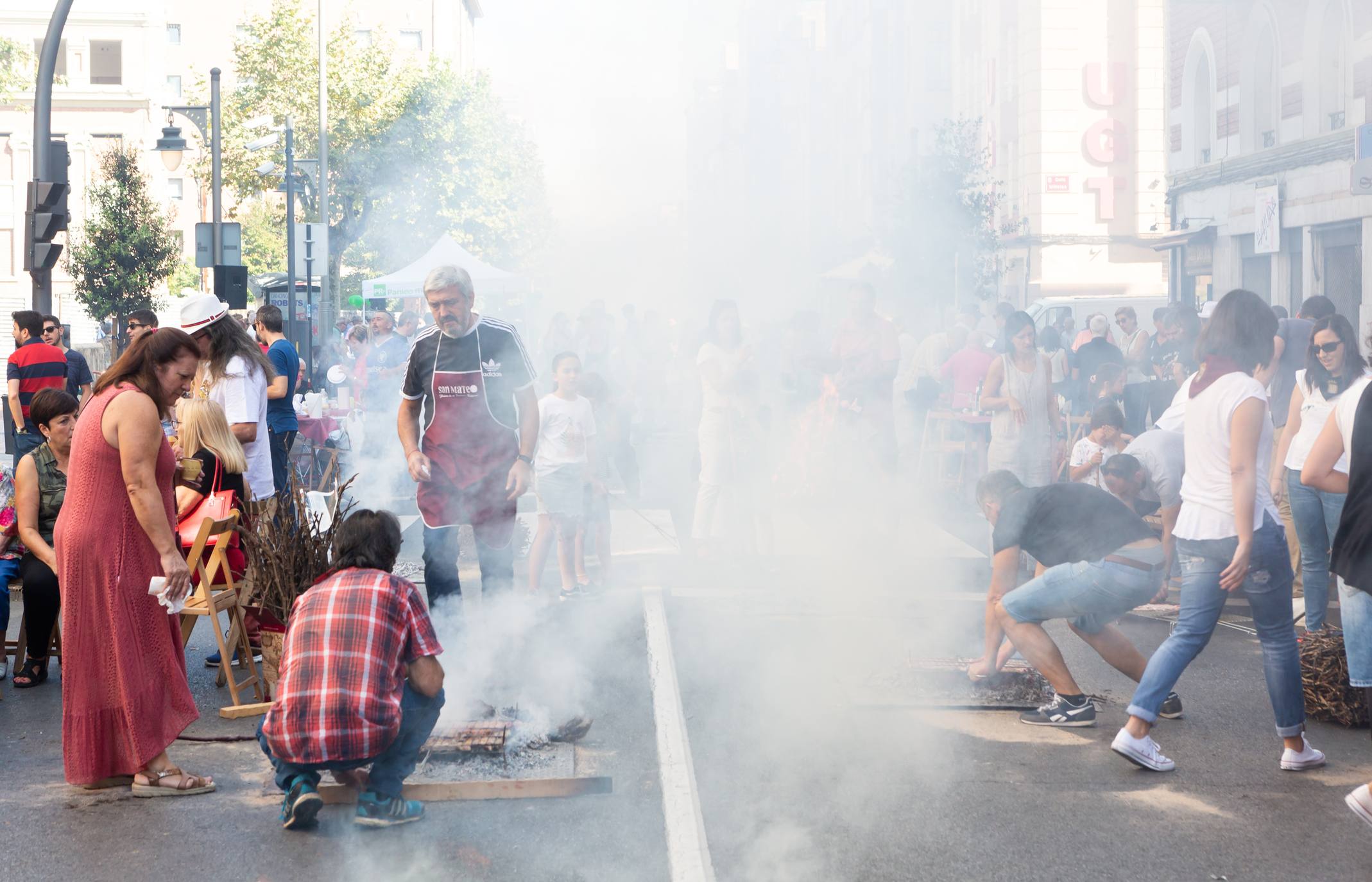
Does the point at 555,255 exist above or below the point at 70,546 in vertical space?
above

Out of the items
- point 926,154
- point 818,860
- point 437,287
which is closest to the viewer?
point 818,860

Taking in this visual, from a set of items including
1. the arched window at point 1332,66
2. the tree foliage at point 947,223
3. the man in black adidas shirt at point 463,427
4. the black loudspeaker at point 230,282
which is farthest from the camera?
the tree foliage at point 947,223

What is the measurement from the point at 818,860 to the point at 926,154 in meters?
29.8

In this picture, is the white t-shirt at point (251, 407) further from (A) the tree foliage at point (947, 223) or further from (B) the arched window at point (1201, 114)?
(B) the arched window at point (1201, 114)

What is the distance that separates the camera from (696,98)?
1277cm

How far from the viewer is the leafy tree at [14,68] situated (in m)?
47.8

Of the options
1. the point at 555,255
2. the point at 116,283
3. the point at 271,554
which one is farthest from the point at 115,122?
the point at 271,554

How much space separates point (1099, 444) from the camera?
7547 mm

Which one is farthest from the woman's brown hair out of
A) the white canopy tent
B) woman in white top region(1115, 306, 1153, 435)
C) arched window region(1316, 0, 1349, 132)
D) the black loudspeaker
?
arched window region(1316, 0, 1349, 132)

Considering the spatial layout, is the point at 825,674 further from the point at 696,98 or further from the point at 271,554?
the point at 696,98

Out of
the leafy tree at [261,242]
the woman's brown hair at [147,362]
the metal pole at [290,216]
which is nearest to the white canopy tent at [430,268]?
the metal pole at [290,216]

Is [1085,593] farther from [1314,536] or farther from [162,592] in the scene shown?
[162,592]

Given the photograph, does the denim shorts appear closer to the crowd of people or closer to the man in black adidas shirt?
the crowd of people

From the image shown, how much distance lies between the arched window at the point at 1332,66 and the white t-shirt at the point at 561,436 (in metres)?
16.2
